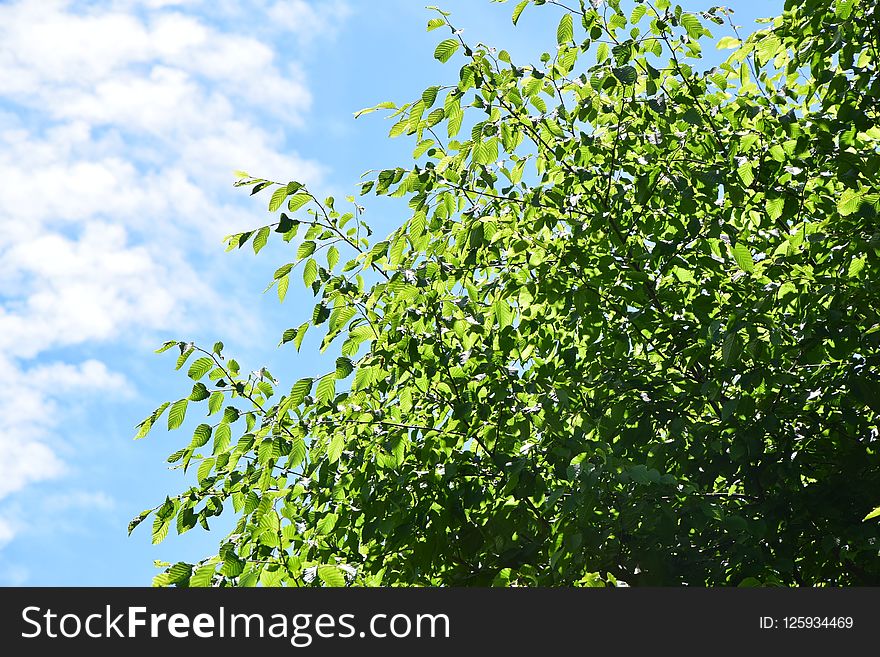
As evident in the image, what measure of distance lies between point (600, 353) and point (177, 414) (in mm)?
2176

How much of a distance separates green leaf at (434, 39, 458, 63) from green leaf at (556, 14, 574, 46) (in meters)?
0.64

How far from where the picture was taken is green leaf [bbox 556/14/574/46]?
4.47m

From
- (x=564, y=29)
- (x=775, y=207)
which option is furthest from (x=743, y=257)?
(x=564, y=29)

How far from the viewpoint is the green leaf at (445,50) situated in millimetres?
4172

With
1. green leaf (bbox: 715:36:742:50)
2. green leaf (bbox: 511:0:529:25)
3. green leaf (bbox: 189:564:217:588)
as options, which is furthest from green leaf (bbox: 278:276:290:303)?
green leaf (bbox: 715:36:742:50)

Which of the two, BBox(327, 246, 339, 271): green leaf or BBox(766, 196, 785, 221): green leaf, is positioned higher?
BBox(766, 196, 785, 221): green leaf

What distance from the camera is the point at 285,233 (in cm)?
413

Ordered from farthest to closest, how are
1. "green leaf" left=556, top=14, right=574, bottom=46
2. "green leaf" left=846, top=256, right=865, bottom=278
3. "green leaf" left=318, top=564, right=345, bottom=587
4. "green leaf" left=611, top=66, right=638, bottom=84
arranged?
"green leaf" left=556, top=14, right=574, bottom=46, "green leaf" left=846, top=256, right=865, bottom=278, "green leaf" left=611, top=66, right=638, bottom=84, "green leaf" left=318, top=564, right=345, bottom=587

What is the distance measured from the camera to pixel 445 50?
13.7ft

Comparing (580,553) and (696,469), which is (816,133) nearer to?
(696,469)

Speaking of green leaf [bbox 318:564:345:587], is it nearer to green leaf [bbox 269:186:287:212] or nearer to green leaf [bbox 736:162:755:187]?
green leaf [bbox 269:186:287:212]

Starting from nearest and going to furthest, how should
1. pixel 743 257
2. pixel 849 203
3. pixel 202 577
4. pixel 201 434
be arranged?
pixel 202 577 < pixel 849 203 < pixel 743 257 < pixel 201 434

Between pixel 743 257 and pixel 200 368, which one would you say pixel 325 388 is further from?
pixel 743 257

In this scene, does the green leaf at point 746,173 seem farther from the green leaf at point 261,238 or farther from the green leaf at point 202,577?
the green leaf at point 202,577
